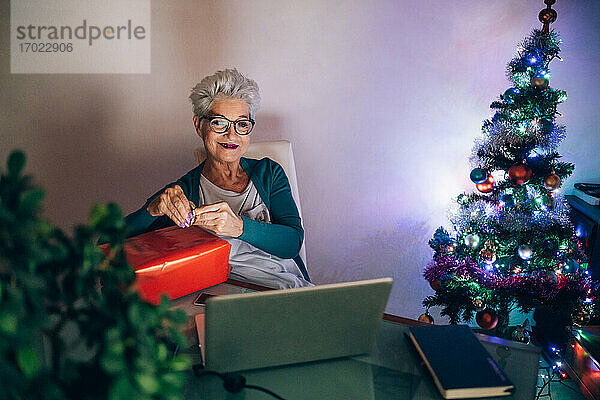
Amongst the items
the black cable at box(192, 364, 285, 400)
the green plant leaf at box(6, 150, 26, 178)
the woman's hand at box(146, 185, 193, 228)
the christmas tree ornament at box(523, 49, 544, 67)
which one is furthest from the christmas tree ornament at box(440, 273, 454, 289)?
Answer: the green plant leaf at box(6, 150, 26, 178)

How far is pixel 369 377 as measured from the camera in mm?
1090

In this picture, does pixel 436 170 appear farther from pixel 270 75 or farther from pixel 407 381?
pixel 407 381

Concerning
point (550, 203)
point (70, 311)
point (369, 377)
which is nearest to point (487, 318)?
point (550, 203)

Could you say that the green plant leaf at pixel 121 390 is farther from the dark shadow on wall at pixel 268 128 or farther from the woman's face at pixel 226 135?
the dark shadow on wall at pixel 268 128

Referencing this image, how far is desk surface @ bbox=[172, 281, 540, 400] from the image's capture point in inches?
40.8

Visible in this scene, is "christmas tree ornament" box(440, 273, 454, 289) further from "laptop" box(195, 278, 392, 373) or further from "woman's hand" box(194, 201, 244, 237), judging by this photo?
"laptop" box(195, 278, 392, 373)

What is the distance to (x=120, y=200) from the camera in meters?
2.57

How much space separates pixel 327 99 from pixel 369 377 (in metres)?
1.61

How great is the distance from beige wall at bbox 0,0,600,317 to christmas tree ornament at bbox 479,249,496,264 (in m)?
0.61

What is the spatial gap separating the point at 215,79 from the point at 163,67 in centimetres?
68

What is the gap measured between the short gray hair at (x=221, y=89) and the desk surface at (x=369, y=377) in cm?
86

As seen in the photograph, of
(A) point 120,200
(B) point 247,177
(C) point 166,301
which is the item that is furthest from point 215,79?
(C) point 166,301

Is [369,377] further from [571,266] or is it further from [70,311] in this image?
[571,266]

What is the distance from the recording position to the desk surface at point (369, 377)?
1.04 meters
